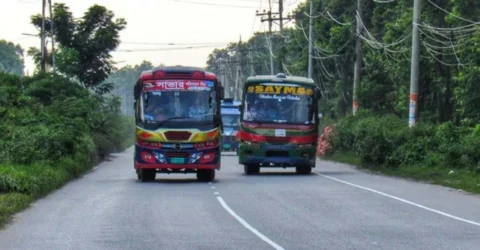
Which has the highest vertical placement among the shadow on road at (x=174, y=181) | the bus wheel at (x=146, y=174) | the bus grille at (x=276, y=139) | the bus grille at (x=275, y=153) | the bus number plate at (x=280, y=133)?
the bus number plate at (x=280, y=133)

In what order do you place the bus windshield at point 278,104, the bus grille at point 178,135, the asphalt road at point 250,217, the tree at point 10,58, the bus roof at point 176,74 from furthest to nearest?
the tree at point 10,58
the bus windshield at point 278,104
the bus roof at point 176,74
the bus grille at point 178,135
the asphalt road at point 250,217

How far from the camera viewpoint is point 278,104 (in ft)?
103

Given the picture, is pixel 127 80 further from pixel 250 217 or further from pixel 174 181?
pixel 250 217

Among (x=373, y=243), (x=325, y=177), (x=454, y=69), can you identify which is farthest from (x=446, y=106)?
(x=373, y=243)

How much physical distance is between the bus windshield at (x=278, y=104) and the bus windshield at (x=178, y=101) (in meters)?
4.40

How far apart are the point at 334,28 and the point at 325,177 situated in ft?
88.2

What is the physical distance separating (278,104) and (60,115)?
13.9 m

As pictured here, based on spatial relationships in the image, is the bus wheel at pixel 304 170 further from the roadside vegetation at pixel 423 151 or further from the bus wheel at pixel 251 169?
the roadside vegetation at pixel 423 151

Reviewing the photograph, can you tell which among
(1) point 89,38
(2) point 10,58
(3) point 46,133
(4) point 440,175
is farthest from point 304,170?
(2) point 10,58

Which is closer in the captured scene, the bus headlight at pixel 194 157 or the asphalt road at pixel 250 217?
the asphalt road at pixel 250 217

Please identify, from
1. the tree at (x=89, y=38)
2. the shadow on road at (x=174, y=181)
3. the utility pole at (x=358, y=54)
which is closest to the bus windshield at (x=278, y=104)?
the shadow on road at (x=174, y=181)

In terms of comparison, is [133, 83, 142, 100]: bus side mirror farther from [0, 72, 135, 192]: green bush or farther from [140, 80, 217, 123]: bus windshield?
[0, 72, 135, 192]: green bush

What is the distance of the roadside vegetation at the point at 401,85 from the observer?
31938 mm

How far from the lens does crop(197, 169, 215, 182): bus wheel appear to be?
28242mm
